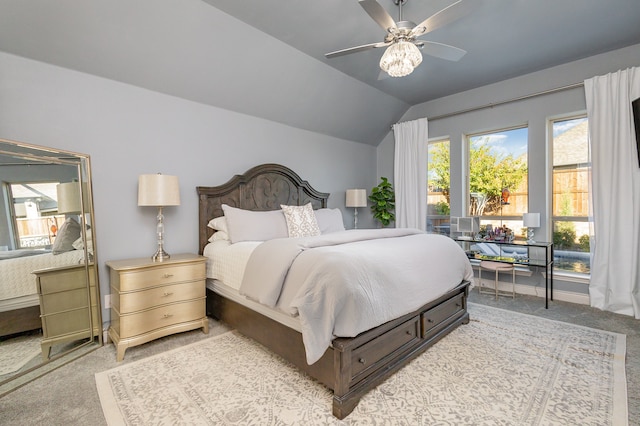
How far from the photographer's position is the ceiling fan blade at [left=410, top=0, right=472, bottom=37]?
1.77 m

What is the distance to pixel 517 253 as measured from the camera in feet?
13.1

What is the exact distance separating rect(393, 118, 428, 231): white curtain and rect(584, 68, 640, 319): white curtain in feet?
6.57

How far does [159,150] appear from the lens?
2955mm

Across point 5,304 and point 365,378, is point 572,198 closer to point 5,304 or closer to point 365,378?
point 365,378

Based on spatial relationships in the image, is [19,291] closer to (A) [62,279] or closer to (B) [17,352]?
(A) [62,279]

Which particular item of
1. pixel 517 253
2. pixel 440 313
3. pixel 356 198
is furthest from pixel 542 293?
pixel 356 198

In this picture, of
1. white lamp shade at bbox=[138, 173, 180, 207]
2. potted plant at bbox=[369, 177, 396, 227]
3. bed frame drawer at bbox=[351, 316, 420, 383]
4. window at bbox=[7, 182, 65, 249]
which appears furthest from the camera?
potted plant at bbox=[369, 177, 396, 227]

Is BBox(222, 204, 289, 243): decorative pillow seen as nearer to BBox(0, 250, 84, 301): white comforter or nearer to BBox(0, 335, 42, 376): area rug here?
BBox(0, 250, 84, 301): white comforter

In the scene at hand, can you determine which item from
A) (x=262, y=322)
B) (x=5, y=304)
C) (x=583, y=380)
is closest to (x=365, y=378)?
(x=262, y=322)

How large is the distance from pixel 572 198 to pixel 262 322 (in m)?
4.01

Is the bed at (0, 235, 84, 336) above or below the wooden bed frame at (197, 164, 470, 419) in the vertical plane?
above

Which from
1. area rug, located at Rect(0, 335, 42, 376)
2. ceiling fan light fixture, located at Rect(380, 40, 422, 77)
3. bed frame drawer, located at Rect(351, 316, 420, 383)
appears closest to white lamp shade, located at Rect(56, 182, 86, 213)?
area rug, located at Rect(0, 335, 42, 376)

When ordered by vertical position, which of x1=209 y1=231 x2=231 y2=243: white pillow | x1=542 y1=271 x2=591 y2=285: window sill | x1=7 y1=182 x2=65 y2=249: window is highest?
x1=7 y1=182 x2=65 y2=249: window

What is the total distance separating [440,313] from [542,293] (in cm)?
224
